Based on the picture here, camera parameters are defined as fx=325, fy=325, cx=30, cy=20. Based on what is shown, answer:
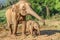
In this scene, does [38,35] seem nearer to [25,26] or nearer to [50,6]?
[25,26]

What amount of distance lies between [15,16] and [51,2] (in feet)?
24.5

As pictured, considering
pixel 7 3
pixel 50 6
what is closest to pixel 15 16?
pixel 7 3

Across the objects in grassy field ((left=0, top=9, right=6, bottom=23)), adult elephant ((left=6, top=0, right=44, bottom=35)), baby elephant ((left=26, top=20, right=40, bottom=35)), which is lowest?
grassy field ((left=0, top=9, right=6, bottom=23))

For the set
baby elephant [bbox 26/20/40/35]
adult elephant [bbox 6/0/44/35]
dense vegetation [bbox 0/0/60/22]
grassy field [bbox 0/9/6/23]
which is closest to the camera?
adult elephant [bbox 6/0/44/35]

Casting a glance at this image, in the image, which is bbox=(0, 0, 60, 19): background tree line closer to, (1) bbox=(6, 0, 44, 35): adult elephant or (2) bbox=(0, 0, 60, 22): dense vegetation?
(2) bbox=(0, 0, 60, 22): dense vegetation

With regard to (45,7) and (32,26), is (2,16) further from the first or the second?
(32,26)

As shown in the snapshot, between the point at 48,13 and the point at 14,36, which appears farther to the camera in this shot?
the point at 48,13

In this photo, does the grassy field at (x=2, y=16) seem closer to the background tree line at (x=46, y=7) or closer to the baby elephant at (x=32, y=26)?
the background tree line at (x=46, y=7)

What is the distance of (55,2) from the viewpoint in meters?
17.0

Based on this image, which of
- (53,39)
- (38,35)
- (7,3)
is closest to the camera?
(53,39)

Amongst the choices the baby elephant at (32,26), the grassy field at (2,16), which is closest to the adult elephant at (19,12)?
the baby elephant at (32,26)

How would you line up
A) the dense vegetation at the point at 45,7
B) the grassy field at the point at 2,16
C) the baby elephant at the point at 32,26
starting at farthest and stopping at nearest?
the dense vegetation at the point at 45,7 < the grassy field at the point at 2,16 < the baby elephant at the point at 32,26

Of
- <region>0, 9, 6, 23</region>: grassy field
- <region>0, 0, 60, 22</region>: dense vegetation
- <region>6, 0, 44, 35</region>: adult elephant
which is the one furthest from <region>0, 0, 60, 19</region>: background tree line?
<region>6, 0, 44, 35</region>: adult elephant

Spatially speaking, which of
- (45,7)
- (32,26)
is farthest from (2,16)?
(32,26)
